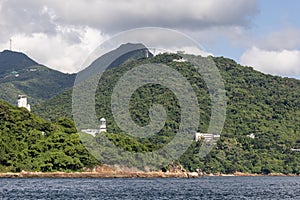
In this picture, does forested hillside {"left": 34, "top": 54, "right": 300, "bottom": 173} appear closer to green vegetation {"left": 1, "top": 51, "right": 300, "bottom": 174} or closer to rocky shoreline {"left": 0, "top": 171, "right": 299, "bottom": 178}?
green vegetation {"left": 1, "top": 51, "right": 300, "bottom": 174}

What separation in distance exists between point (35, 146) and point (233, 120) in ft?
263

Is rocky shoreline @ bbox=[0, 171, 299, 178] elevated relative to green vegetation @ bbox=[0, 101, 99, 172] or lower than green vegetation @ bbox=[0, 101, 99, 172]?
lower

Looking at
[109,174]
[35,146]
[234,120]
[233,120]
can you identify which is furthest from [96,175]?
[234,120]

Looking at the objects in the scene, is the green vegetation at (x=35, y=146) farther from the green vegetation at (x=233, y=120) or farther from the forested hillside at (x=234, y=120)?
the forested hillside at (x=234, y=120)

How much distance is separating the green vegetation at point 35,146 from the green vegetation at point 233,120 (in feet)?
96.1

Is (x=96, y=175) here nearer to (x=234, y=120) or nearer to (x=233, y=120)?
(x=233, y=120)

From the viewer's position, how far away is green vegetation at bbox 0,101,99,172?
104 m

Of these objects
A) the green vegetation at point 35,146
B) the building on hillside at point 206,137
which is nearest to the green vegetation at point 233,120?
the building on hillside at point 206,137

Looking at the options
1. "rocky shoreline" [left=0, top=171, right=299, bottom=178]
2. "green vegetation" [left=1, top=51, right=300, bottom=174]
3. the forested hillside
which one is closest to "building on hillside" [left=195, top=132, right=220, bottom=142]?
"green vegetation" [left=1, top=51, right=300, bottom=174]

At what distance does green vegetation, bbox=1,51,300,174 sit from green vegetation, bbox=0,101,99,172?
96.1ft

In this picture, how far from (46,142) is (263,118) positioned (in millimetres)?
83830

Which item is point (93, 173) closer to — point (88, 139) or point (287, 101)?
point (88, 139)

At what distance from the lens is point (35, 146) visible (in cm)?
10888

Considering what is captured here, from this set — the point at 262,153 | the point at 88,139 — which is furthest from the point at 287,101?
the point at 88,139
